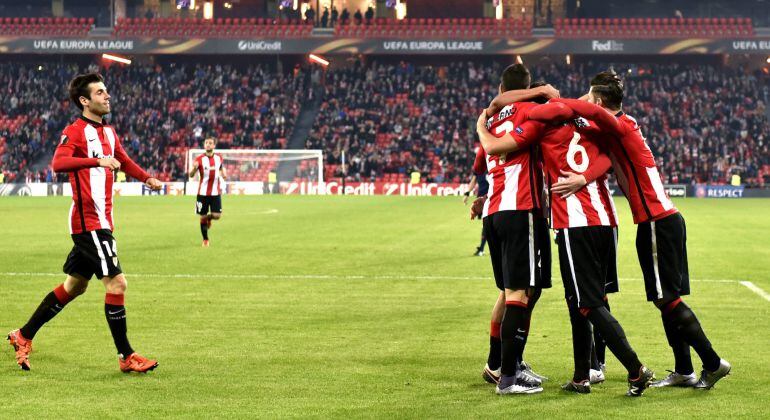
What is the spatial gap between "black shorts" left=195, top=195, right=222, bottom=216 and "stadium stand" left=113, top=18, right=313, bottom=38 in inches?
1500

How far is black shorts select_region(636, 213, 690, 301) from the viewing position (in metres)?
7.79

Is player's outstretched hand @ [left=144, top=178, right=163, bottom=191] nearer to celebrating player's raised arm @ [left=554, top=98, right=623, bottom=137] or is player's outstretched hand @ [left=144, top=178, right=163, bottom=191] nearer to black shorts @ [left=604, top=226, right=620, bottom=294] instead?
celebrating player's raised arm @ [left=554, top=98, right=623, bottom=137]

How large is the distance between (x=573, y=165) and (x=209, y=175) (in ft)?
57.2

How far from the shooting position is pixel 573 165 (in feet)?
24.7

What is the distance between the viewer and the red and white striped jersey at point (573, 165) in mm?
7484

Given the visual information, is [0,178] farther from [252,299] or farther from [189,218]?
[252,299]

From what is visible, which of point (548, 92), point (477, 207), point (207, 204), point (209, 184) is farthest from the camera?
point (209, 184)

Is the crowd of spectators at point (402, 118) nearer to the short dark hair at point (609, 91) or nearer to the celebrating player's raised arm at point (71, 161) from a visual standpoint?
the celebrating player's raised arm at point (71, 161)

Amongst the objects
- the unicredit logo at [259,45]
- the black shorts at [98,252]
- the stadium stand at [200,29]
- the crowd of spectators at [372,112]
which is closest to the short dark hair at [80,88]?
the black shorts at [98,252]

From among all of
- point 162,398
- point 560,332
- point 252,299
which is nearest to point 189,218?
point 252,299

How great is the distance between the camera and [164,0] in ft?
210

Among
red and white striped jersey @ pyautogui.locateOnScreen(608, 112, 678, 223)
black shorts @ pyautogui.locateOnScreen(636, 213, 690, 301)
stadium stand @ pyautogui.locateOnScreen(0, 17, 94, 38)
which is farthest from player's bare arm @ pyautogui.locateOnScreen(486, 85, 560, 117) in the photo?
stadium stand @ pyautogui.locateOnScreen(0, 17, 94, 38)

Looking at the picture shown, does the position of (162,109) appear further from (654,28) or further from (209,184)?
(209,184)

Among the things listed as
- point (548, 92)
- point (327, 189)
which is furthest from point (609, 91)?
point (327, 189)
